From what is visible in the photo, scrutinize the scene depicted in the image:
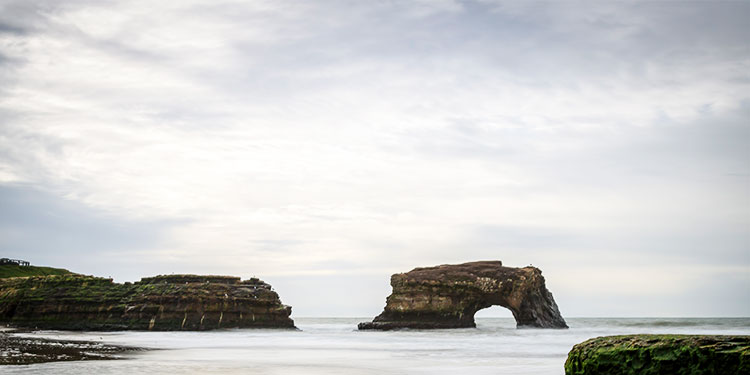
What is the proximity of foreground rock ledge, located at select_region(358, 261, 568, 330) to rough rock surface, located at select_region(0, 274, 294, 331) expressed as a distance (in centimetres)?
1075

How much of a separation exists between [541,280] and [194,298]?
31.8 meters

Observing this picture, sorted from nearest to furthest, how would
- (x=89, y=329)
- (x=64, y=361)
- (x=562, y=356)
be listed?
(x=64, y=361), (x=562, y=356), (x=89, y=329)

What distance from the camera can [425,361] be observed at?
19.2 metres

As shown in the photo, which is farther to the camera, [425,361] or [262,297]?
[262,297]

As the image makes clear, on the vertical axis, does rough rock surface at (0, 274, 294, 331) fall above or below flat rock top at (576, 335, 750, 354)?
above

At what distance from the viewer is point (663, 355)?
29.6 feet

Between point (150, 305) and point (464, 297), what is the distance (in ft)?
92.2

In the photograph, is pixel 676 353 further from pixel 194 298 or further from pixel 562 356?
pixel 194 298

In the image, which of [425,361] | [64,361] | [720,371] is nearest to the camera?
[720,371]

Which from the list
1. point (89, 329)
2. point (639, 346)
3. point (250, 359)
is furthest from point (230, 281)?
point (639, 346)

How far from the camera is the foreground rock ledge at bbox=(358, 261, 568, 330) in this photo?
54.8 metres

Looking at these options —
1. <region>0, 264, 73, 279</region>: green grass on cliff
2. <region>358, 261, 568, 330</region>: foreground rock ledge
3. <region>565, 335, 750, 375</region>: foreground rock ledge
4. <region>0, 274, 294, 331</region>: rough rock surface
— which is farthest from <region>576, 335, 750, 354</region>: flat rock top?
<region>0, 264, 73, 279</region>: green grass on cliff

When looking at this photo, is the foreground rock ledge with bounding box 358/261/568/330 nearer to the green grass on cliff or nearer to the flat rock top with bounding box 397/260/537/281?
the flat rock top with bounding box 397/260/537/281

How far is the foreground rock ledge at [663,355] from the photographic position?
8602 mm
